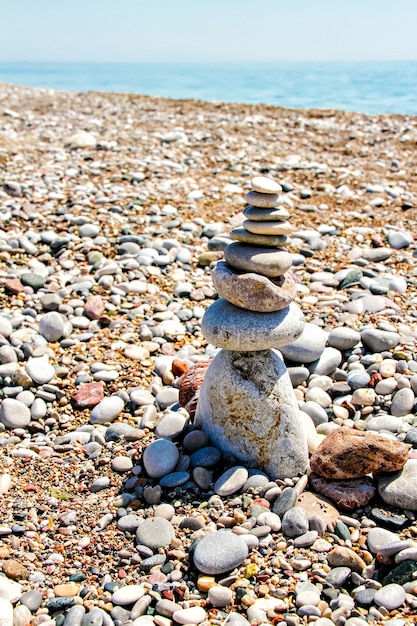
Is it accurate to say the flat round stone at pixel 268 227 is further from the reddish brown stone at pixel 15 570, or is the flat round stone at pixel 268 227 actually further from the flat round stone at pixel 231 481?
the reddish brown stone at pixel 15 570

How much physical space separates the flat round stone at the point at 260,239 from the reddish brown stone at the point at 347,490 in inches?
50.3

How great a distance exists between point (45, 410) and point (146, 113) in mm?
11483

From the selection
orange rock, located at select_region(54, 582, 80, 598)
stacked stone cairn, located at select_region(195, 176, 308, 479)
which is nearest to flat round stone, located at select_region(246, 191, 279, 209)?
stacked stone cairn, located at select_region(195, 176, 308, 479)

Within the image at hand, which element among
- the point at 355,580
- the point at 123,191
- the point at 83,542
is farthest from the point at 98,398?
the point at 123,191

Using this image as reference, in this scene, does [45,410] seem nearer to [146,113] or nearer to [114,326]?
[114,326]

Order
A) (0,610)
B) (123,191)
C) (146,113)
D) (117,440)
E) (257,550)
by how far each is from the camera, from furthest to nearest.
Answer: (146,113)
(123,191)
(117,440)
(257,550)
(0,610)

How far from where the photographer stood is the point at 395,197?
872cm

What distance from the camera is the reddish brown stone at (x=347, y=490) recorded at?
320cm

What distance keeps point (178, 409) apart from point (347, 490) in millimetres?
1323

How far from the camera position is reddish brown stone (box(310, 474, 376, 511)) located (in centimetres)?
320

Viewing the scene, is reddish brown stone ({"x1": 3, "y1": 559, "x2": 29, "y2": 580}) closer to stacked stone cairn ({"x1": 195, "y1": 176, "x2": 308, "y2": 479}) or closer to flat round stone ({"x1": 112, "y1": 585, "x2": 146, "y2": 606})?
flat round stone ({"x1": 112, "y1": 585, "x2": 146, "y2": 606})

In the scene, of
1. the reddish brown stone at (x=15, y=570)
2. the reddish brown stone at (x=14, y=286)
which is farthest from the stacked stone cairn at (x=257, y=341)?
the reddish brown stone at (x=14, y=286)

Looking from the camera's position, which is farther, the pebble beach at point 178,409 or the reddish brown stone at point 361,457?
the reddish brown stone at point 361,457

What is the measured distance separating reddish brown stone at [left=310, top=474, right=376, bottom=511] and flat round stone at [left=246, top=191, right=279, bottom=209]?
147cm
